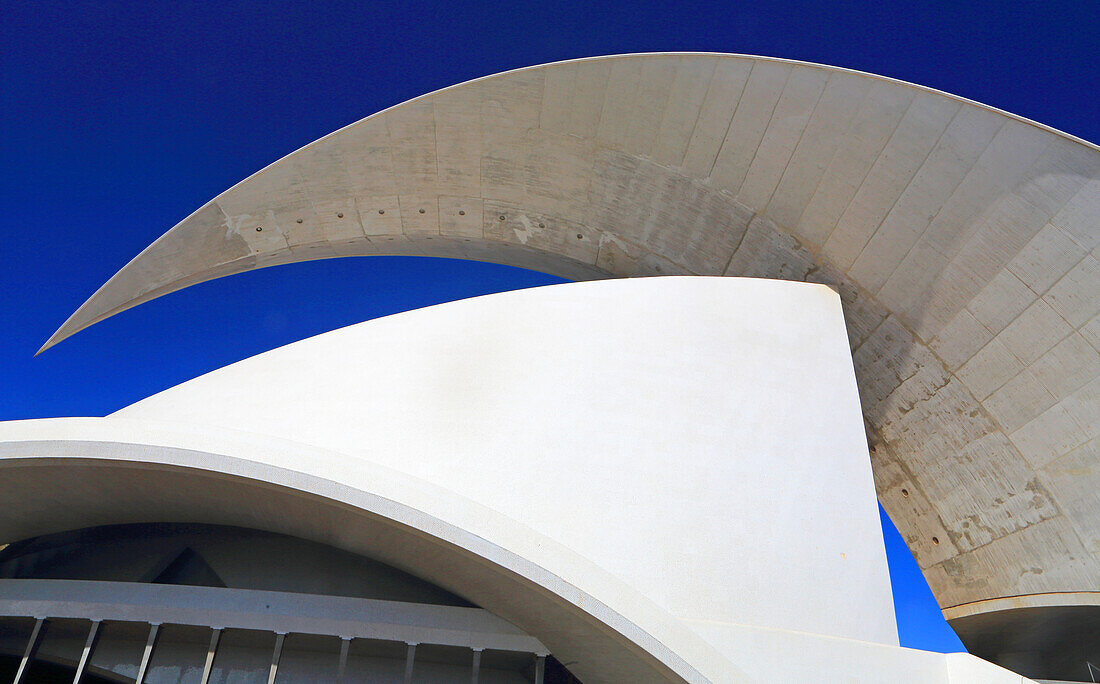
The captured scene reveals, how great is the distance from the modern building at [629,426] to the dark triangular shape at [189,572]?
0.03 metres

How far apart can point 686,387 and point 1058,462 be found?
224 inches

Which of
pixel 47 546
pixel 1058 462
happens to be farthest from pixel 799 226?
pixel 47 546

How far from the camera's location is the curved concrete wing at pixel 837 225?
8.18m

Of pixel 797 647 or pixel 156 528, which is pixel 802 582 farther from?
pixel 156 528

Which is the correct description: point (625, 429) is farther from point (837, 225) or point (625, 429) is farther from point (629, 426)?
point (837, 225)

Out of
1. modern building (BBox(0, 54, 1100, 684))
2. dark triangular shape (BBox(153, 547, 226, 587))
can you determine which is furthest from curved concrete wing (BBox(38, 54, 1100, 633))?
dark triangular shape (BBox(153, 547, 226, 587))

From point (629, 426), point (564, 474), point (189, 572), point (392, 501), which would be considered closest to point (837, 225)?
point (629, 426)

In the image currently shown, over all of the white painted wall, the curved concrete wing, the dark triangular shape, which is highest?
the curved concrete wing

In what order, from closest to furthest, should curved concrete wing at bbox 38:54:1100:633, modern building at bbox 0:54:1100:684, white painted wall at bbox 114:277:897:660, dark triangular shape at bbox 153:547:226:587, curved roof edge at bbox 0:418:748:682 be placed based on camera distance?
curved roof edge at bbox 0:418:748:682, modern building at bbox 0:54:1100:684, white painted wall at bbox 114:277:897:660, dark triangular shape at bbox 153:547:226:587, curved concrete wing at bbox 38:54:1100:633

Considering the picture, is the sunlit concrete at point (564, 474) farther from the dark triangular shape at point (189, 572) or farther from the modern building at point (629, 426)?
the dark triangular shape at point (189, 572)

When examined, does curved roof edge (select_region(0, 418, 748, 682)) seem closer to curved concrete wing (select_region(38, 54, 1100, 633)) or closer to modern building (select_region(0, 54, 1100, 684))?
modern building (select_region(0, 54, 1100, 684))

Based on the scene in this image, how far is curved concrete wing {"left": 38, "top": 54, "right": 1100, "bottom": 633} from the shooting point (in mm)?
8180

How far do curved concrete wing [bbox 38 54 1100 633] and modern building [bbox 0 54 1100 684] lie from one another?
0.04 metres

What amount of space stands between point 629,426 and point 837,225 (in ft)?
16.2
